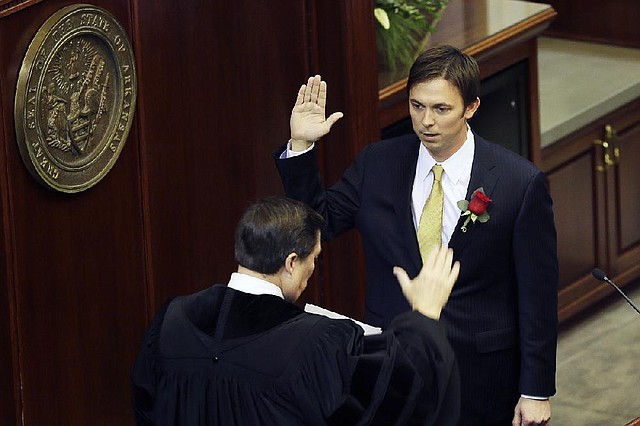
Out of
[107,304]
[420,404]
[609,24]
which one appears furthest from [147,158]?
[609,24]

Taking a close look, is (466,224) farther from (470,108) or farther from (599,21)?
(599,21)

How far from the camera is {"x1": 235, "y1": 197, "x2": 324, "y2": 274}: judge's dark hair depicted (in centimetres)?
320

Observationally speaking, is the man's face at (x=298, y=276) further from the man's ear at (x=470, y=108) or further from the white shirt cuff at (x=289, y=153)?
the man's ear at (x=470, y=108)

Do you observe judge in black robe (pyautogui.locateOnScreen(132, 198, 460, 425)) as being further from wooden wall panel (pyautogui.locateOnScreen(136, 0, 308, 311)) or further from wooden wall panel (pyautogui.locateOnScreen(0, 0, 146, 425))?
wooden wall panel (pyautogui.locateOnScreen(136, 0, 308, 311))

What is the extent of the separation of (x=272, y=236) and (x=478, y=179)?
2.70 ft

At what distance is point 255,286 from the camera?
10.5 feet

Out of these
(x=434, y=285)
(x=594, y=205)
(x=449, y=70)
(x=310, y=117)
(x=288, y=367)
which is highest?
(x=449, y=70)

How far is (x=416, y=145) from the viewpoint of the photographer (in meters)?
3.97

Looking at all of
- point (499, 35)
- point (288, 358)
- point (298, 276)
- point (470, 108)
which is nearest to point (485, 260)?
point (470, 108)

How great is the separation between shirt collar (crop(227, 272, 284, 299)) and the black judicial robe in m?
0.02

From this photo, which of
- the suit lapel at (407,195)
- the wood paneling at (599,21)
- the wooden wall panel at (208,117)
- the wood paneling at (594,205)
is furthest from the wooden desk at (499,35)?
the wood paneling at (599,21)

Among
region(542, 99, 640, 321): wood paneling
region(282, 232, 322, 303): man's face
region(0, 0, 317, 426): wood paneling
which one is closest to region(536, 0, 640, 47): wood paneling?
region(542, 99, 640, 321): wood paneling

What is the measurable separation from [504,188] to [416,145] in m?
0.30

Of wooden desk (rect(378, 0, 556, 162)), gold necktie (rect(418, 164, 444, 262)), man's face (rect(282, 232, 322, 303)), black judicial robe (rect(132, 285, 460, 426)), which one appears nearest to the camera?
black judicial robe (rect(132, 285, 460, 426))
